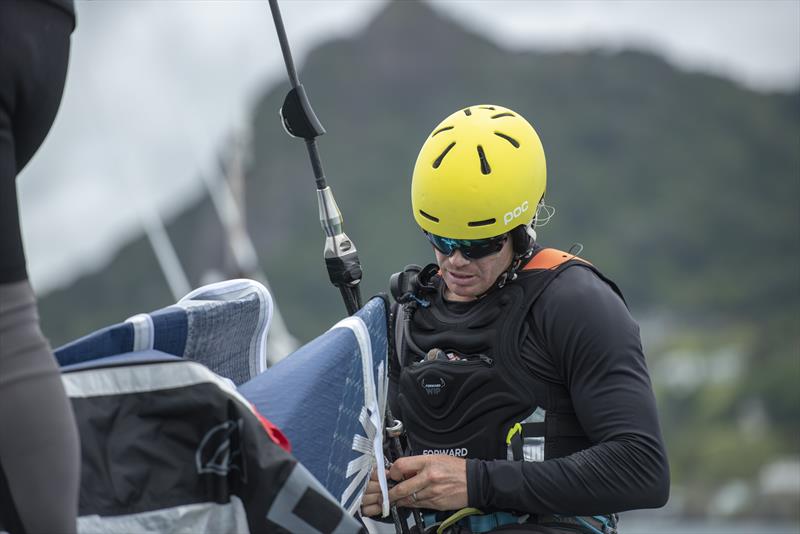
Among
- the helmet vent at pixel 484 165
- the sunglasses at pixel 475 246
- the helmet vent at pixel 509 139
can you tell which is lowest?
the sunglasses at pixel 475 246

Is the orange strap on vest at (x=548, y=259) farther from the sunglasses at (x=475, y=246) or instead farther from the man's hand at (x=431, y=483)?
the man's hand at (x=431, y=483)

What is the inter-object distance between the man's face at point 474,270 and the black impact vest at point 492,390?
0.12 feet

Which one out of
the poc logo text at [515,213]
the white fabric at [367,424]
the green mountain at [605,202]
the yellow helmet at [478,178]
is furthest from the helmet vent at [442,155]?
the green mountain at [605,202]

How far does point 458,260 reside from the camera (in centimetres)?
324

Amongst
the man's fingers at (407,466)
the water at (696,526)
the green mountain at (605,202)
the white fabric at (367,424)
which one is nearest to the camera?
→ the white fabric at (367,424)

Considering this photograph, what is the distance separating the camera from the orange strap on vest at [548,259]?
10.6 ft

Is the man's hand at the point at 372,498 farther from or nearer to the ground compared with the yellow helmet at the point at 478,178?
nearer to the ground

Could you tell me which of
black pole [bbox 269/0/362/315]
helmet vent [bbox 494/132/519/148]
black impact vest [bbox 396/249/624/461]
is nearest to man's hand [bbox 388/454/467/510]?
black impact vest [bbox 396/249/624/461]

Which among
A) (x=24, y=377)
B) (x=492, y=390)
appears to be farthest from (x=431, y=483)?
(x=24, y=377)

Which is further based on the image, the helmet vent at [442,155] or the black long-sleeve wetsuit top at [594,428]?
the helmet vent at [442,155]

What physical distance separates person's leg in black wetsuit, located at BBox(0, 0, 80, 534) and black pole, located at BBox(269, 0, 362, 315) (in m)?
1.07

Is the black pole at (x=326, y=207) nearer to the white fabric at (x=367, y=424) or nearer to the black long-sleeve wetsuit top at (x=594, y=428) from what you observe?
the white fabric at (x=367, y=424)

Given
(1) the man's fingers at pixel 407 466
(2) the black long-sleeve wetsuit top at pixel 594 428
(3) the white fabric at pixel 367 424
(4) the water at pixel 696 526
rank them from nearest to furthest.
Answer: (3) the white fabric at pixel 367 424 < (2) the black long-sleeve wetsuit top at pixel 594 428 < (1) the man's fingers at pixel 407 466 < (4) the water at pixel 696 526

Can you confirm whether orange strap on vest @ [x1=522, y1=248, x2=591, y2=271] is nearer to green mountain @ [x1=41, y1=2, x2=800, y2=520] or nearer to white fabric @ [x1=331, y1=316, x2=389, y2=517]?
white fabric @ [x1=331, y1=316, x2=389, y2=517]
